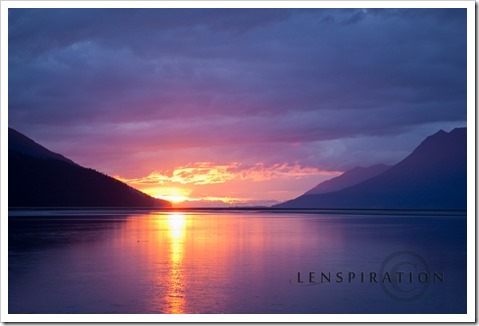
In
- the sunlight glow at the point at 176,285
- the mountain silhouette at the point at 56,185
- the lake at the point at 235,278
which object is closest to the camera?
the sunlight glow at the point at 176,285

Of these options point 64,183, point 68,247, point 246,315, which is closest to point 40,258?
point 68,247

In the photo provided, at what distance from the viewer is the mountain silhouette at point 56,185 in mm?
133000

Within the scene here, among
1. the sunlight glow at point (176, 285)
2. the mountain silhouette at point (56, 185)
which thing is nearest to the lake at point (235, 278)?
the sunlight glow at point (176, 285)

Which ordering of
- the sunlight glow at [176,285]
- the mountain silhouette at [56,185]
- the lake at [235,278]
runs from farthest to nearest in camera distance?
the mountain silhouette at [56,185]
the lake at [235,278]
the sunlight glow at [176,285]

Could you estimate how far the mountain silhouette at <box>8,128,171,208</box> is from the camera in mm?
133000

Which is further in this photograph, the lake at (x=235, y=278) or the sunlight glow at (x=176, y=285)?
the lake at (x=235, y=278)

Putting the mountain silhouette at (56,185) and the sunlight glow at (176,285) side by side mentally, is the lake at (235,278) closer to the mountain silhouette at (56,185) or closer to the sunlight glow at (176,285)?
the sunlight glow at (176,285)

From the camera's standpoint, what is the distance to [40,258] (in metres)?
25.2

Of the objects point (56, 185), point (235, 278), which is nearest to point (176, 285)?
point (235, 278)

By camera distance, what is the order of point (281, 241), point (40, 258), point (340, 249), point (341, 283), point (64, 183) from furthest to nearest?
point (64, 183) < point (281, 241) < point (340, 249) < point (40, 258) < point (341, 283)

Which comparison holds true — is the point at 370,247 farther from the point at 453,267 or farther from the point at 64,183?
the point at 64,183

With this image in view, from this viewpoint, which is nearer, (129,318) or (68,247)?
(129,318)

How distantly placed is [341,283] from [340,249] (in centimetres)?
987

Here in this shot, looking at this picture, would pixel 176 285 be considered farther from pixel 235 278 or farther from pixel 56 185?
pixel 56 185
